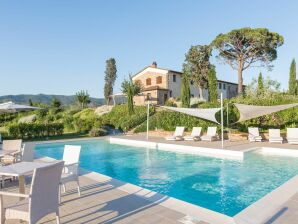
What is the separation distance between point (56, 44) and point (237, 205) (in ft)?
76.2

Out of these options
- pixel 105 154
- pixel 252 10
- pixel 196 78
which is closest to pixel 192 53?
pixel 196 78

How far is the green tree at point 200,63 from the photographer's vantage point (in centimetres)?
3425

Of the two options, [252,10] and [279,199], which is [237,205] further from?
[252,10]

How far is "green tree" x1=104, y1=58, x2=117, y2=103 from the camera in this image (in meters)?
52.2

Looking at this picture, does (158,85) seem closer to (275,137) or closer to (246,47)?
(246,47)

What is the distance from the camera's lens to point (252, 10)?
17844 millimetres

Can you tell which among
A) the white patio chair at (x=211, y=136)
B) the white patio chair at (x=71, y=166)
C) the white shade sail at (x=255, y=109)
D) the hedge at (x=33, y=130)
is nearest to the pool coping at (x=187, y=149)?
the white patio chair at (x=211, y=136)

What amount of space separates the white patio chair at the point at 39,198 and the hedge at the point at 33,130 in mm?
15240

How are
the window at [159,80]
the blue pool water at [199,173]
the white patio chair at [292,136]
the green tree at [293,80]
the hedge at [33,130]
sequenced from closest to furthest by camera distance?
the blue pool water at [199,173] < the white patio chair at [292,136] < the hedge at [33,130] < the green tree at [293,80] < the window at [159,80]

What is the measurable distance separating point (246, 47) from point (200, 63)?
6.04 meters

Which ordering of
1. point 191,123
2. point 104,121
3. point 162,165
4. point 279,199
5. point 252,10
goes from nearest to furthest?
point 279,199 → point 162,165 → point 252,10 → point 191,123 → point 104,121

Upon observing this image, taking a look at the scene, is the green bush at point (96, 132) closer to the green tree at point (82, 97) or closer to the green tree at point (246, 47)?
the green tree at point (246, 47)

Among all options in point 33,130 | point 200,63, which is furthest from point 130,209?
point 200,63

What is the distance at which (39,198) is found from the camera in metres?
3.36
